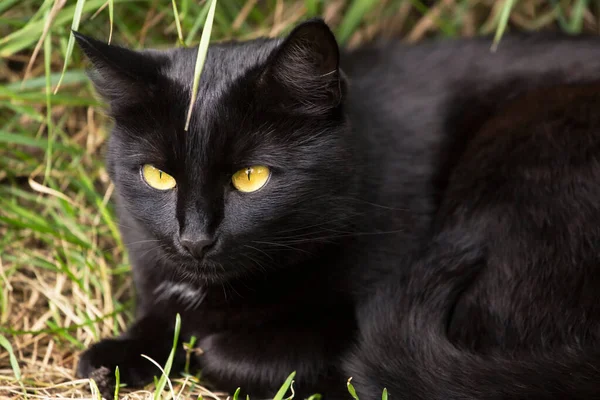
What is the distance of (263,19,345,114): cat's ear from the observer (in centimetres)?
140

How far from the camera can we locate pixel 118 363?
1.75 m

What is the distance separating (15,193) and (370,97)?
1102 mm

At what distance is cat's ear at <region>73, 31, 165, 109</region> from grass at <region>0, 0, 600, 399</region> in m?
0.16

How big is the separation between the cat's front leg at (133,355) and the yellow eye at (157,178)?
43cm

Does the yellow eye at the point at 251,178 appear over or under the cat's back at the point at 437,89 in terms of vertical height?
under

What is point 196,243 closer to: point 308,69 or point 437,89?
point 308,69

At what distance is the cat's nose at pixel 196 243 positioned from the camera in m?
1.43

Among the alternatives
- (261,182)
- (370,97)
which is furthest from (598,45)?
(261,182)

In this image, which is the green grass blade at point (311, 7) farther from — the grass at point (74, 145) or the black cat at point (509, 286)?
the black cat at point (509, 286)

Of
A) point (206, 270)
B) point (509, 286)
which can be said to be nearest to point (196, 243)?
point (206, 270)

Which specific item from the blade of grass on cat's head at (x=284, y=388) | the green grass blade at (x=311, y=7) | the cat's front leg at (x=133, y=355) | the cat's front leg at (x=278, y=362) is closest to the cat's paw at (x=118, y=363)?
the cat's front leg at (x=133, y=355)

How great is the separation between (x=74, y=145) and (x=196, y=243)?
1.07 m

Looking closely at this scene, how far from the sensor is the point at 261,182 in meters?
1.53

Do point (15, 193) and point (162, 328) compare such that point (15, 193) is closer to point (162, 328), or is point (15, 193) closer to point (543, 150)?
point (162, 328)
